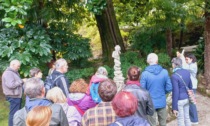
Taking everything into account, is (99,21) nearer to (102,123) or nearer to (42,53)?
(42,53)

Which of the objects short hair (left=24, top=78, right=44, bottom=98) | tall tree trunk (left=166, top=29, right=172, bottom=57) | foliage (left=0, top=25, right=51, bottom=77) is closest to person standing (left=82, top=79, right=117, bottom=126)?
short hair (left=24, top=78, right=44, bottom=98)

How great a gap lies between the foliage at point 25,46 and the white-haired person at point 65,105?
9.59ft

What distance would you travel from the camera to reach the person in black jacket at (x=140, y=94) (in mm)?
3424

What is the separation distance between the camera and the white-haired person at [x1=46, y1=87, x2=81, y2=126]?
3.13 metres

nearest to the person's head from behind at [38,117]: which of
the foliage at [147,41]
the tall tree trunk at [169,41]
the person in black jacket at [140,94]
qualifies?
the person in black jacket at [140,94]

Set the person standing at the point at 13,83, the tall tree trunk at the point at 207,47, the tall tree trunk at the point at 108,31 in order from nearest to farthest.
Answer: the person standing at the point at 13,83
the tall tree trunk at the point at 207,47
the tall tree trunk at the point at 108,31

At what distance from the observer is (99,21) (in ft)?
30.2

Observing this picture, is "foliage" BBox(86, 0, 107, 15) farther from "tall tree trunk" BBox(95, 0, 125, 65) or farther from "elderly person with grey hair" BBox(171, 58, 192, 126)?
"tall tree trunk" BBox(95, 0, 125, 65)

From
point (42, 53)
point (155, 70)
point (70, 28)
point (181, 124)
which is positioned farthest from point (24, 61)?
point (181, 124)

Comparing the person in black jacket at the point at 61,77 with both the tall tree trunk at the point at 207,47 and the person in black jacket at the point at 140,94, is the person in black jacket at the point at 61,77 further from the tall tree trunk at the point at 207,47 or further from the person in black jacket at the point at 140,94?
the tall tree trunk at the point at 207,47

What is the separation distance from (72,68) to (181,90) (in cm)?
475

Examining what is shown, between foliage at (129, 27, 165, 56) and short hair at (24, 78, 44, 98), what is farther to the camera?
foliage at (129, 27, 165, 56)

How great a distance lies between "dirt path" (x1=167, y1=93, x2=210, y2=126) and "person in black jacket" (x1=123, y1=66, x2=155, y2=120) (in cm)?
234

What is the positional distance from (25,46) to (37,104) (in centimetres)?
358
